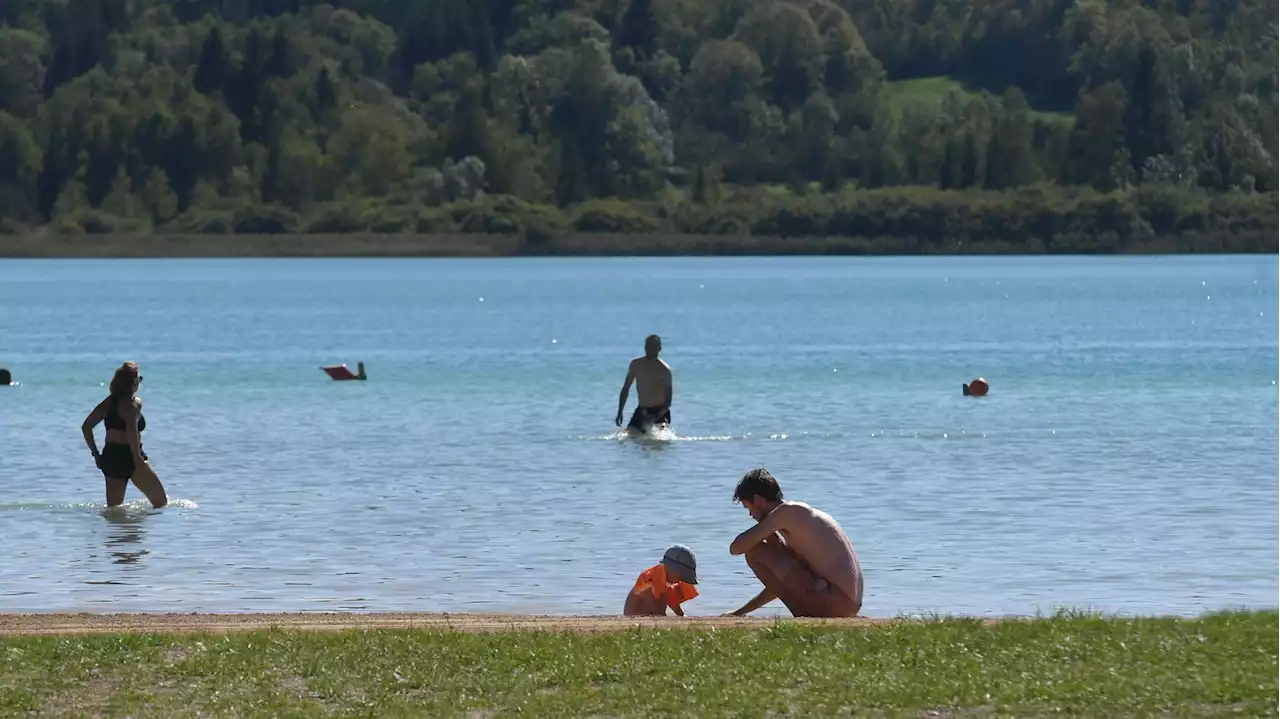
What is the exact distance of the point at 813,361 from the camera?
6216 cm

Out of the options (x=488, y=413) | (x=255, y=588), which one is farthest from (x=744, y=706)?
(x=488, y=413)

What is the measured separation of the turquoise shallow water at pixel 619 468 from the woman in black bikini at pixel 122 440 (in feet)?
1.13

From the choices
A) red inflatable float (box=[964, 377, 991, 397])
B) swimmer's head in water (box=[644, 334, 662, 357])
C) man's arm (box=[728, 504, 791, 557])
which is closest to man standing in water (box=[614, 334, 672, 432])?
swimmer's head in water (box=[644, 334, 662, 357])

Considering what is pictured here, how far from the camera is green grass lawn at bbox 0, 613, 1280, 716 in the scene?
10.4m

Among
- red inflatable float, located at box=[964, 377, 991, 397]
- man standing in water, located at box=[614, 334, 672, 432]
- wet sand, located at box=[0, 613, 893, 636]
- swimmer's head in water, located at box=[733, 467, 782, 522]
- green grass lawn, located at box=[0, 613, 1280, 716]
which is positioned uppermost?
swimmer's head in water, located at box=[733, 467, 782, 522]

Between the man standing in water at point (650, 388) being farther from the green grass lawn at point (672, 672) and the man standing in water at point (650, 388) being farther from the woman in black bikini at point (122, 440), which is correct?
the green grass lawn at point (672, 672)

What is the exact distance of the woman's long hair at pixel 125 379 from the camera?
21094 mm

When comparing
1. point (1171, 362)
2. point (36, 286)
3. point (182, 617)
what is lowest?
point (36, 286)

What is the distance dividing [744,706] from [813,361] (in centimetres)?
5194

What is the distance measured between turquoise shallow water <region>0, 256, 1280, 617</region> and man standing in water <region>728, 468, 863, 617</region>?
88.9 inches

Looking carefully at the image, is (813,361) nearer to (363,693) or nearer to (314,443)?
(314,443)

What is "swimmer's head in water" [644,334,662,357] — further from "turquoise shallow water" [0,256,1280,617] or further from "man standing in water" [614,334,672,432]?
"turquoise shallow water" [0,256,1280,617]

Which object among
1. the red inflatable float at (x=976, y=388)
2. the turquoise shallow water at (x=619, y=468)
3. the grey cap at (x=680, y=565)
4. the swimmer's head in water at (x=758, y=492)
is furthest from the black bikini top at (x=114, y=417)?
the red inflatable float at (x=976, y=388)

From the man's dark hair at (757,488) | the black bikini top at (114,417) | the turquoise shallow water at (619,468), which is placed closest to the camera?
the man's dark hair at (757,488)
